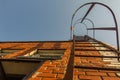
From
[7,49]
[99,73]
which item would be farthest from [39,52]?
[99,73]

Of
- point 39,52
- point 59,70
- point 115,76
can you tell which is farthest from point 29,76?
point 39,52

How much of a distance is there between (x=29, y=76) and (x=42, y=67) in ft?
1.41

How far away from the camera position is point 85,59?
9.28 feet

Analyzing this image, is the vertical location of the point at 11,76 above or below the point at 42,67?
below

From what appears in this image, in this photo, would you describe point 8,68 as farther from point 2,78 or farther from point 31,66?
point 31,66

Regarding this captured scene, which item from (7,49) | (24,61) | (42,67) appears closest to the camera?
(42,67)

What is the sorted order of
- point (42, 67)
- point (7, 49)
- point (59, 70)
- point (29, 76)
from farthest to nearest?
point (7, 49) < point (42, 67) < point (59, 70) < point (29, 76)

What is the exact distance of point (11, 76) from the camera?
2.85m

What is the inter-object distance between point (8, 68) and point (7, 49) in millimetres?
1951

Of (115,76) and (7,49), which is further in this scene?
(7,49)

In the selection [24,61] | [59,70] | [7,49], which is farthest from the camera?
[7,49]

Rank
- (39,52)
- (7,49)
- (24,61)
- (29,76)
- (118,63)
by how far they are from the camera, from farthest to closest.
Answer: (7,49) → (39,52) → (24,61) → (118,63) → (29,76)

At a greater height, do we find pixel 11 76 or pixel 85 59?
pixel 85 59

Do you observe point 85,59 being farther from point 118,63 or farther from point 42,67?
point 42,67
